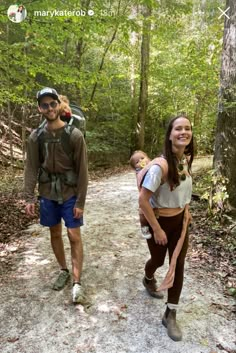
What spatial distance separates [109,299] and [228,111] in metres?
3.66

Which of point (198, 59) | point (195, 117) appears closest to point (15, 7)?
point (198, 59)

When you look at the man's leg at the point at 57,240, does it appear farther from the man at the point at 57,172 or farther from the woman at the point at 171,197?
the woman at the point at 171,197

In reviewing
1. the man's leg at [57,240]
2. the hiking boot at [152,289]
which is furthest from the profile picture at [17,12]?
the hiking boot at [152,289]

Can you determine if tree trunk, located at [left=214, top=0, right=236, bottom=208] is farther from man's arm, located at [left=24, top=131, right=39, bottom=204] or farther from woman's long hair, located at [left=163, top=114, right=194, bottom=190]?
man's arm, located at [left=24, top=131, right=39, bottom=204]

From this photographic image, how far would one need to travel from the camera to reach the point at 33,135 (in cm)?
335

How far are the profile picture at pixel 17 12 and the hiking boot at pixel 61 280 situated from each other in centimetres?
369

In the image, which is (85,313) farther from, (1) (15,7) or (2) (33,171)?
(1) (15,7)

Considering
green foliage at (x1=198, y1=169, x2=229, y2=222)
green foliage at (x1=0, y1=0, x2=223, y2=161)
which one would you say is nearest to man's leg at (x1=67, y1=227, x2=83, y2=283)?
green foliage at (x1=198, y1=169, x2=229, y2=222)

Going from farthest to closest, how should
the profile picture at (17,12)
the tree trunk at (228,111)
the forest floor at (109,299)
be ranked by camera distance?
the tree trunk at (228,111) → the profile picture at (17,12) → the forest floor at (109,299)

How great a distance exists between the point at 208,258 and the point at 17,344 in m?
2.85

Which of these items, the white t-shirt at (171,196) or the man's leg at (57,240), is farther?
the man's leg at (57,240)

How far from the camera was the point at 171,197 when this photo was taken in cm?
287

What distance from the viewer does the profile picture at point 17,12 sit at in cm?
504

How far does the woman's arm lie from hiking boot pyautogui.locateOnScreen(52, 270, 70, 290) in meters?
1.45
